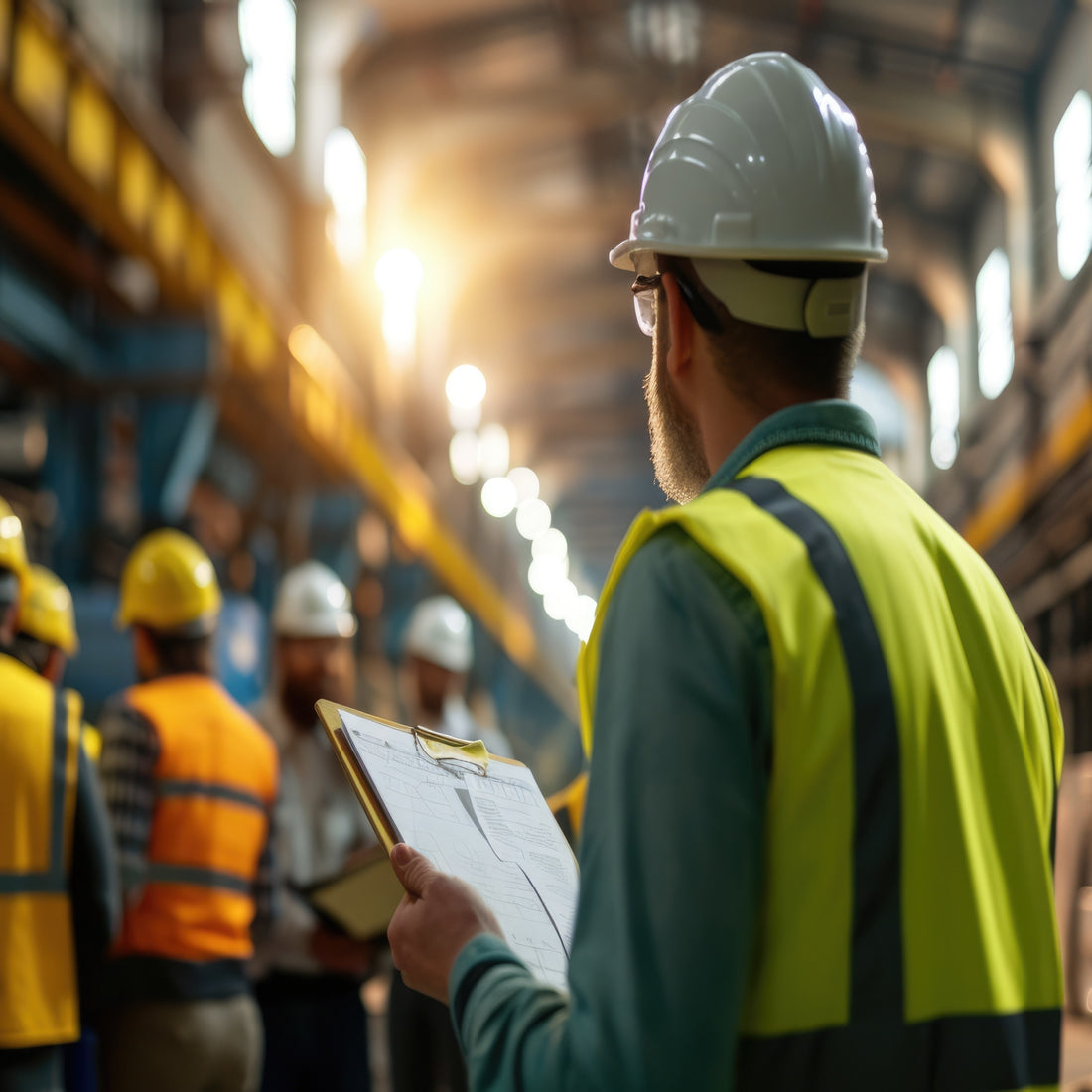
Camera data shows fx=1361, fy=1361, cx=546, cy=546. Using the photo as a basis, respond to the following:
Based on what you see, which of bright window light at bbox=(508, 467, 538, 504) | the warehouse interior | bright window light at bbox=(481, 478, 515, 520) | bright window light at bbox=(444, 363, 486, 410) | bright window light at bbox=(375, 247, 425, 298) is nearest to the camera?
the warehouse interior

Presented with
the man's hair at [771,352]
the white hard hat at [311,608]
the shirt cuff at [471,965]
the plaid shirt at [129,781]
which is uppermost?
the white hard hat at [311,608]

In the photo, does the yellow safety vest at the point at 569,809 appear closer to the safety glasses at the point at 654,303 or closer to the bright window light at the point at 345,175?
the safety glasses at the point at 654,303

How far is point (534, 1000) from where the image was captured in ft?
3.98

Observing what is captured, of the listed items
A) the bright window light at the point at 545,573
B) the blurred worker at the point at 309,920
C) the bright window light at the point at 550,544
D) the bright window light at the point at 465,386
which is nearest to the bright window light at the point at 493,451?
the bright window light at the point at 465,386

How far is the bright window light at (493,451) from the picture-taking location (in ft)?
85.1

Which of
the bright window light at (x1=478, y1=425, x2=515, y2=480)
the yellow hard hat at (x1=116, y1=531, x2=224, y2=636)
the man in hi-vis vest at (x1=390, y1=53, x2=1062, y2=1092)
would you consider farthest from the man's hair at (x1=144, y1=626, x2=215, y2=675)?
the bright window light at (x1=478, y1=425, x2=515, y2=480)

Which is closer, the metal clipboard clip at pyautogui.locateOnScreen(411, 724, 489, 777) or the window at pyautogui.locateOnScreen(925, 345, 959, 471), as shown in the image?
the metal clipboard clip at pyautogui.locateOnScreen(411, 724, 489, 777)

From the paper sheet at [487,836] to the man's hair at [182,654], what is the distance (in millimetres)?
2725

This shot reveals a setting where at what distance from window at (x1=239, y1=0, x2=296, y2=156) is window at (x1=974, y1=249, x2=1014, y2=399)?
9.32 m

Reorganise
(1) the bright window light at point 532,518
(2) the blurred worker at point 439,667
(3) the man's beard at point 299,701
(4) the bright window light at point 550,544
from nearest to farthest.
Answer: (3) the man's beard at point 299,701 → (2) the blurred worker at point 439,667 → (1) the bright window light at point 532,518 → (4) the bright window light at point 550,544

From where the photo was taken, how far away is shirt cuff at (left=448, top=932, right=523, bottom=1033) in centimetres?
127

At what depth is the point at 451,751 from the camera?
156cm

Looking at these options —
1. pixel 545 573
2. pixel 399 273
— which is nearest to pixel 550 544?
pixel 545 573

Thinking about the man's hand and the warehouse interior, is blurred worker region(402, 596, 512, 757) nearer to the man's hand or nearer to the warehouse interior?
the warehouse interior
